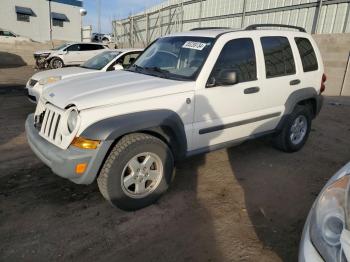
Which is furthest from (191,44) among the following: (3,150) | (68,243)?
(3,150)

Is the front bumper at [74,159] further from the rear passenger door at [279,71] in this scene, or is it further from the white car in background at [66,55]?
the white car in background at [66,55]

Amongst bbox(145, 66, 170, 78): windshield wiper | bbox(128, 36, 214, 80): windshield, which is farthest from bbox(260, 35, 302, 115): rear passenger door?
bbox(145, 66, 170, 78): windshield wiper

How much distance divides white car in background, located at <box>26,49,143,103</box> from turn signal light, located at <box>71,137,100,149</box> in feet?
14.5

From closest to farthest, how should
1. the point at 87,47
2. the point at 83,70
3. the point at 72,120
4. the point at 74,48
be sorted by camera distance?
1. the point at 72,120
2. the point at 83,70
3. the point at 74,48
4. the point at 87,47

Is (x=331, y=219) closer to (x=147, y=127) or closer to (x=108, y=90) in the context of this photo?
(x=147, y=127)

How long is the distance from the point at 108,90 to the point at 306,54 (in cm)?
333

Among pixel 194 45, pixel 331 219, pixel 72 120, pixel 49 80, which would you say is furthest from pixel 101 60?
pixel 331 219

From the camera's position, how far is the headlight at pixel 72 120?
2939 millimetres

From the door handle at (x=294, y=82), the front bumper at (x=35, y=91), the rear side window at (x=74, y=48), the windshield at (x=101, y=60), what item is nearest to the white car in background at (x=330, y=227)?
the door handle at (x=294, y=82)

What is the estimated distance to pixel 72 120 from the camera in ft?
9.78

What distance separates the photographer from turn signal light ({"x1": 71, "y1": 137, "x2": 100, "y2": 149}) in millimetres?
2867

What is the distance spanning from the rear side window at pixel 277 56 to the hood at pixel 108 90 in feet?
4.69

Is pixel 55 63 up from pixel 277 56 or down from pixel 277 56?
down

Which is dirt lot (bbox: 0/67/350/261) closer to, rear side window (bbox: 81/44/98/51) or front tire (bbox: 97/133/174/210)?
front tire (bbox: 97/133/174/210)
